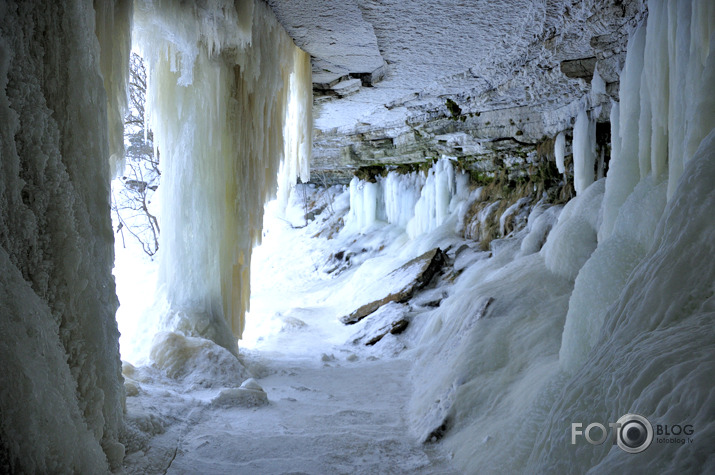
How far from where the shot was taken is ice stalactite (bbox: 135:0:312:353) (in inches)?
208

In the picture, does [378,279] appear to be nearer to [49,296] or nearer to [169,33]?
[169,33]

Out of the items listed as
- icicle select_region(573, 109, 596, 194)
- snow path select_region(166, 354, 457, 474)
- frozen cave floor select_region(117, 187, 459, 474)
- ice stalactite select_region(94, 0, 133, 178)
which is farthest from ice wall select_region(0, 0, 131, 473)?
icicle select_region(573, 109, 596, 194)

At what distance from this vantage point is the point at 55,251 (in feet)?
7.18

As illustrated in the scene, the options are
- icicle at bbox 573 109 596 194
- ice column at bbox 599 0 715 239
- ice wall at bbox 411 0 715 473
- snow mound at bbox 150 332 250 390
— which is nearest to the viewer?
ice wall at bbox 411 0 715 473

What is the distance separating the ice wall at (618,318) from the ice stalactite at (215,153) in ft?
8.31

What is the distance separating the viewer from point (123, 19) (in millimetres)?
3760

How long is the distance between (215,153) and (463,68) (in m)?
3.57

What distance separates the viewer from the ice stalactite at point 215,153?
529cm

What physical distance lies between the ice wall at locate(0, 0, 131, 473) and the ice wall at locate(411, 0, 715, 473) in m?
1.72

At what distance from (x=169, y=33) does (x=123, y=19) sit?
89 centimetres

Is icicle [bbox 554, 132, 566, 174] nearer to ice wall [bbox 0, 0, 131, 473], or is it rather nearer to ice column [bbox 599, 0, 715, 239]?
ice column [bbox 599, 0, 715, 239]

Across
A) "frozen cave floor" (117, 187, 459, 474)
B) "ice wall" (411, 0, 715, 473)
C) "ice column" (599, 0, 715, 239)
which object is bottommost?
"frozen cave floor" (117, 187, 459, 474)

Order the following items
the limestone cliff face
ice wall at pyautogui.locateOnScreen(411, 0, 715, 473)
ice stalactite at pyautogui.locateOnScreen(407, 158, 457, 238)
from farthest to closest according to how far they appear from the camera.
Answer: ice stalactite at pyautogui.locateOnScreen(407, 158, 457, 238) → the limestone cliff face → ice wall at pyautogui.locateOnScreen(411, 0, 715, 473)

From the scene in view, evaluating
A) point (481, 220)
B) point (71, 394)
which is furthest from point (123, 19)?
point (481, 220)
